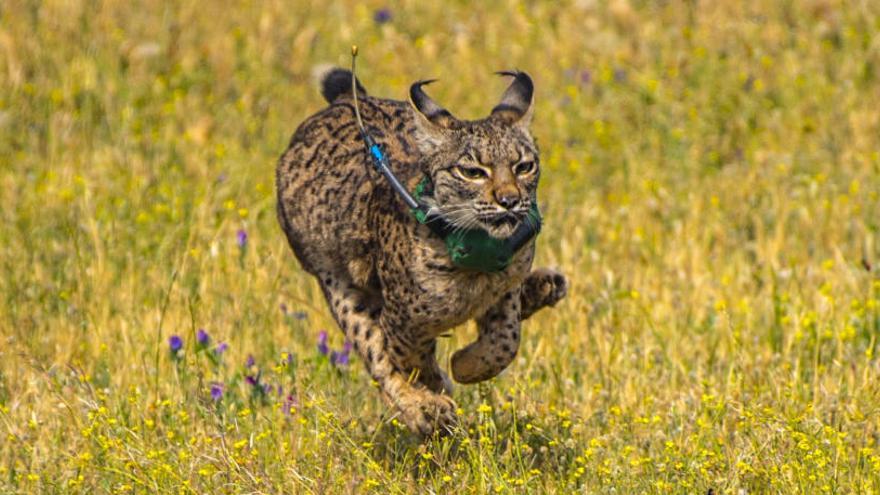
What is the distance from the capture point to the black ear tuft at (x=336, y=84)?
6711 mm

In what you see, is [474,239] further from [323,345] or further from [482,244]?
[323,345]

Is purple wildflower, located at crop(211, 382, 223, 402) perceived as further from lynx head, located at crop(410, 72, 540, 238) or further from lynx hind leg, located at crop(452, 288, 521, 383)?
lynx head, located at crop(410, 72, 540, 238)

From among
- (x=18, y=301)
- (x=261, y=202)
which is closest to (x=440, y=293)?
(x=18, y=301)

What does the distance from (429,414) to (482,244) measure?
0.74 metres

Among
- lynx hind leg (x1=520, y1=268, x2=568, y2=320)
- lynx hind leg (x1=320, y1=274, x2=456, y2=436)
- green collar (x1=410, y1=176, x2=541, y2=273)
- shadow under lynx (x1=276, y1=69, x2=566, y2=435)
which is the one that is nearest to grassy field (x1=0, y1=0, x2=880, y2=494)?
lynx hind leg (x1=320, y1=274, x2=456, y2=436)

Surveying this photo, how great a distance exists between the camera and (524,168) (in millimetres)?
5168

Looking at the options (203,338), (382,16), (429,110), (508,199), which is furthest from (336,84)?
(382,16)

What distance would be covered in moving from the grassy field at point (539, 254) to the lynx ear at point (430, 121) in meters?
0.98

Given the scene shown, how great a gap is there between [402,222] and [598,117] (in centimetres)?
477

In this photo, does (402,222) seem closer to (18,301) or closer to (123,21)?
(18,301)

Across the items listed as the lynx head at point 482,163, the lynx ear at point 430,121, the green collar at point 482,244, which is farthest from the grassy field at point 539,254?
the lynx ear at point 430,121

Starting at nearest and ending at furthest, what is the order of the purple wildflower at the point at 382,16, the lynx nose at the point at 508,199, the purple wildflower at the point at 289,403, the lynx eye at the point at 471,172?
the lynx nose at the point at 508,199 < the lynx eye at the point at 471,172 < the purple wildflower at the point at 289,403 < the purple wildflower at the point at 382,16

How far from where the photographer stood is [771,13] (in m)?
11.0

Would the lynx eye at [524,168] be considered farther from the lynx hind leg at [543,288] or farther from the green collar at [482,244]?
the lynx hind leg at [543,288]
